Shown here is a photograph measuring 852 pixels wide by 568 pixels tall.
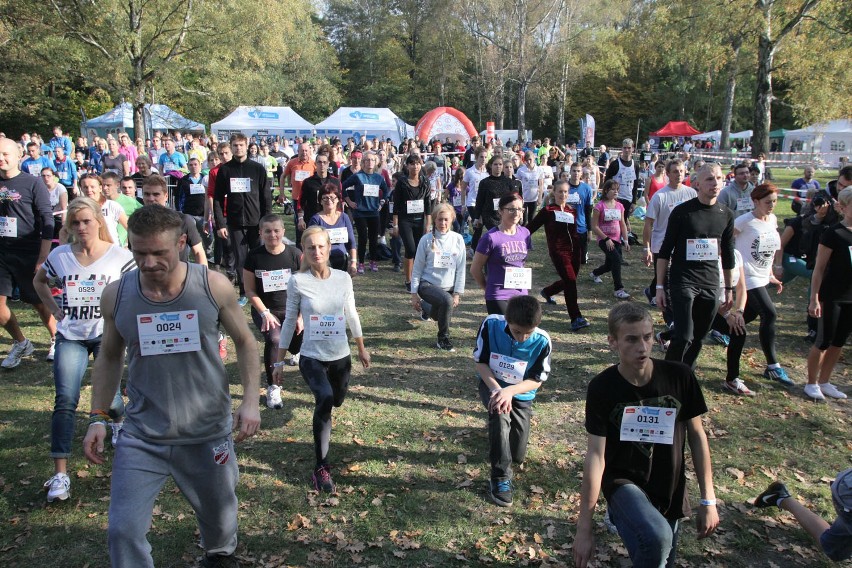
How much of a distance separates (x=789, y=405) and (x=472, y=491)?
11.6 feet

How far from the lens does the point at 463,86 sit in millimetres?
56812

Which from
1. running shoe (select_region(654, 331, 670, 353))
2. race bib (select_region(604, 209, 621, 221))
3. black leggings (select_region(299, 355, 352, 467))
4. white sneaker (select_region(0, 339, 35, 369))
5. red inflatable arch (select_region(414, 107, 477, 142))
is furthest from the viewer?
red inflatable arch (select_region(414, 107, 477, 142))

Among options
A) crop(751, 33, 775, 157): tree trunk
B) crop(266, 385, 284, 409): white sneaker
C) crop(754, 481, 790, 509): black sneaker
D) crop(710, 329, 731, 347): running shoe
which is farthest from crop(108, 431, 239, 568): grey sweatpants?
crop(751, 33, 775, 157): tree trunk

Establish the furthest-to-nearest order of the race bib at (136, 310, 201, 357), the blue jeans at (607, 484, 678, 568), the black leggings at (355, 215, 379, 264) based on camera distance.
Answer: the black leggings at (355, 215, 379, 264) → the race bib at (136, 310, 201, 357) → the blue jeans at (607, 484, 678, 568)

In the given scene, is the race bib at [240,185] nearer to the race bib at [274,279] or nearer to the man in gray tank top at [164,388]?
the race bib at [274,279]

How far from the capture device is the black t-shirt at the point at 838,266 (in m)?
5.52

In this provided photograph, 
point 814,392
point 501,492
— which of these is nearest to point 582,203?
point 814,392

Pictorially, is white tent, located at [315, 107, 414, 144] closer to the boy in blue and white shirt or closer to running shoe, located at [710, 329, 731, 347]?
running shoe, located at [710, 329, 731, 347]

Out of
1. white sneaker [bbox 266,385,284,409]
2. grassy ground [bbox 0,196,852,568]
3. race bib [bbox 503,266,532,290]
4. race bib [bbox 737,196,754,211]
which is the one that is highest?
race bib [bbox 737,196,754,211]

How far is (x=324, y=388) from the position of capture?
4.43 meters

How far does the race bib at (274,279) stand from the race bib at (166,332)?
9.12 feet

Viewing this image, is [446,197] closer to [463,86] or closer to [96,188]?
[96,188]

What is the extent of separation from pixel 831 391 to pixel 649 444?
442 centimetres

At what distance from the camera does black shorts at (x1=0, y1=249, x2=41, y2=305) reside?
608cm
